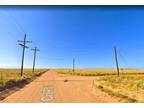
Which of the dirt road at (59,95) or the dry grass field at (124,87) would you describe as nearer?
the dirt road at (59,95)

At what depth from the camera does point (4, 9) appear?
10.7 metres

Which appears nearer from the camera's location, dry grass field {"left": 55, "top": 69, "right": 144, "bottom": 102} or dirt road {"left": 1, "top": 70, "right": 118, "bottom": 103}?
dirt road {"left": 1, "top": 70, "right": 118, "bottom": 103}

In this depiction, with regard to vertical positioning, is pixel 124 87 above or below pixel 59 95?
above

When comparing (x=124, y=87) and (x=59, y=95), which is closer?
(x=59, y=95)
